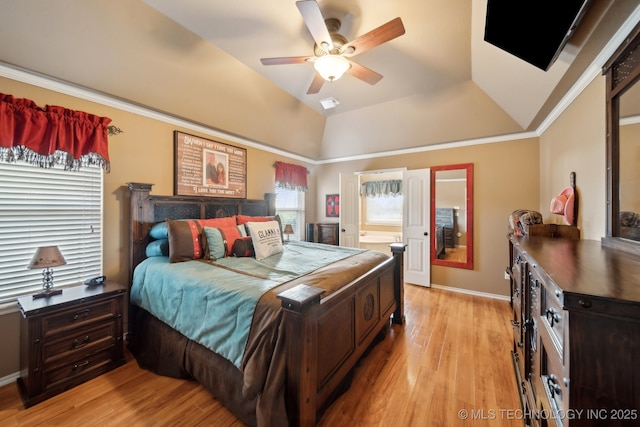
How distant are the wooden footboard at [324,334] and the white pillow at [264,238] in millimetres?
1143

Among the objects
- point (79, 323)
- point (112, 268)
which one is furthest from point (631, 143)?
point (112, 268)

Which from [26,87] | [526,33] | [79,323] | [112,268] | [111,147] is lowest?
[79,323]

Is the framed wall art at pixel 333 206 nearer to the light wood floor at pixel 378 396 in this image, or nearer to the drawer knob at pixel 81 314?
the light wood floor at pixel 378 396

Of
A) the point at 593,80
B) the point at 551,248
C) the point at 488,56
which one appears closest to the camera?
the point at 551,248

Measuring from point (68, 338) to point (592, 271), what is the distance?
10.3ft

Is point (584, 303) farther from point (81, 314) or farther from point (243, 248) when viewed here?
point (81, 314)

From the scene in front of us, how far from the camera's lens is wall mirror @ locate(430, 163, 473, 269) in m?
3.81

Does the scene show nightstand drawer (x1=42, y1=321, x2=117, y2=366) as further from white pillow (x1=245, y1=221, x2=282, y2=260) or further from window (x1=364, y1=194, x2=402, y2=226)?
window (x1=364, y1=194, x2=402, y2=226)

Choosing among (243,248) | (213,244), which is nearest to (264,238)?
(243,248)

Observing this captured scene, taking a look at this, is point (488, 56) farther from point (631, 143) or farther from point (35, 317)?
point (35, 317)

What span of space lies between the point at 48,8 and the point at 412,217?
15.2 feet

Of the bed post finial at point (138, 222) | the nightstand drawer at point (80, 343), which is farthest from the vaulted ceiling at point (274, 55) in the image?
the nightstand drawer at point (80, 343)

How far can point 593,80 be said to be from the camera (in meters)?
1.85

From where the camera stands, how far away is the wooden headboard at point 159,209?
2459 millimetres
